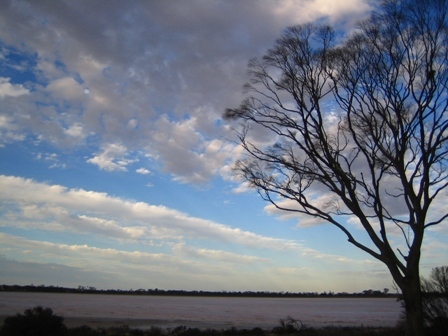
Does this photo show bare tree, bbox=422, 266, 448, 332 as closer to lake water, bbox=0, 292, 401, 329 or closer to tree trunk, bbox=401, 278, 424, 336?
tree trunk, bbox=401, 278, 424, 336

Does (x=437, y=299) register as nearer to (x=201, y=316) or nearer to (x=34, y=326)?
(x=34, y=326)

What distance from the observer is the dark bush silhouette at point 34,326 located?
59.7 ft

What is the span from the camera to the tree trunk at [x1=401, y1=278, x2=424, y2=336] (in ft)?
39.3

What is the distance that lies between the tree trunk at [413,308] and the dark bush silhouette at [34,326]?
14.7 meters

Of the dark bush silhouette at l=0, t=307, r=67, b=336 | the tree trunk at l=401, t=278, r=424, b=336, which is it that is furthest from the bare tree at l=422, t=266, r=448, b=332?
the dark bush silhouette at l=0, t=307, r=67, b=336

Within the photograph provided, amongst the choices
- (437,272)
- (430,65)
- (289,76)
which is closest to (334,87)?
(289,76)

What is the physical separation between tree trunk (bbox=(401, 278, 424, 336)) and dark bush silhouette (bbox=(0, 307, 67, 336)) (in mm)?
14717

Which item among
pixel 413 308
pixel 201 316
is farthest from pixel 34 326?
pixel 201 316

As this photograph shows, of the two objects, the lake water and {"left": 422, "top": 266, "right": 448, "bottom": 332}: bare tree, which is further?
the lake water

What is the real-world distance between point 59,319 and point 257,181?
12.7 meters

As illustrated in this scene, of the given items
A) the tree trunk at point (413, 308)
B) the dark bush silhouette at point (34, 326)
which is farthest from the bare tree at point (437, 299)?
the dark bush silhouette at point (34, 326)

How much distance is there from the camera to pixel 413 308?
1223 cm

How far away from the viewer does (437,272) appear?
18797 millimetres

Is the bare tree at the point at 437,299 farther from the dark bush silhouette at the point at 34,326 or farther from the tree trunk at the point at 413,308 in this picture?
the dark bush silhouette at the point at 34,326
